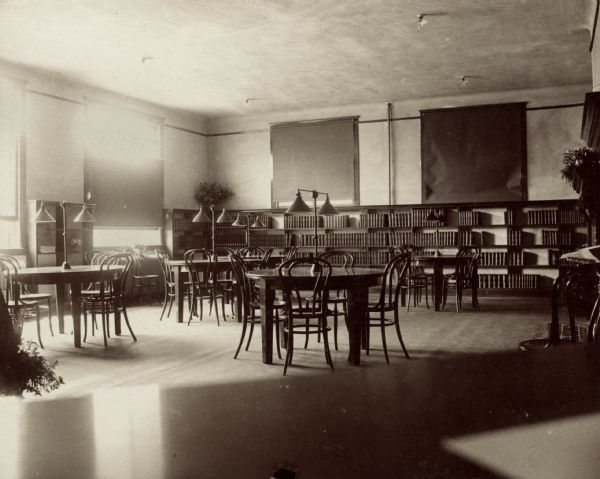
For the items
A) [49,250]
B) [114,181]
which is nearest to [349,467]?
[49,250]

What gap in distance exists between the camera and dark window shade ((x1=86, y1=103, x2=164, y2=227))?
9.45 meters

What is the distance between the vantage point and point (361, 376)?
13.8ft

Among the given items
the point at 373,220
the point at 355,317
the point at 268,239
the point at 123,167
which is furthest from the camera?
the point at 268,239

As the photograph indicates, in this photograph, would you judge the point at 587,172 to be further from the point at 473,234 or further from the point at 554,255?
the point at 473,234

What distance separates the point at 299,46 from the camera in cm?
766

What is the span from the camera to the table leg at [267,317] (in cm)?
462

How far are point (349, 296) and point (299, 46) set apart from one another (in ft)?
14.1

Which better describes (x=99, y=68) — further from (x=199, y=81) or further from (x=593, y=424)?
(x=593, y=424)

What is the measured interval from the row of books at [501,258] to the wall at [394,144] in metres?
1.08

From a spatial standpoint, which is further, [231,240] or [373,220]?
[231,240]

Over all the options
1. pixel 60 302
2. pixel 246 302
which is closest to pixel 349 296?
pixel 246 302

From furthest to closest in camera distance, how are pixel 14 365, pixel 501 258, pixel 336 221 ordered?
1. pixel 336 221
2. pixel 501 258
3. pixel 14 365

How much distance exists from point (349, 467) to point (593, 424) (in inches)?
48.6

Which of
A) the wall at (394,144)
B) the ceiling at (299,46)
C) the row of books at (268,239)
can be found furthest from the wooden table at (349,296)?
the row of books at (268,239)
